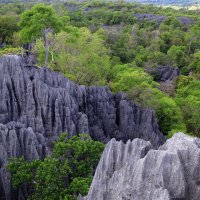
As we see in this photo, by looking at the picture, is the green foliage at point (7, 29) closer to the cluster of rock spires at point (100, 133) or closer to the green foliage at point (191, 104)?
the cluster of rock spires at point (100, 133)

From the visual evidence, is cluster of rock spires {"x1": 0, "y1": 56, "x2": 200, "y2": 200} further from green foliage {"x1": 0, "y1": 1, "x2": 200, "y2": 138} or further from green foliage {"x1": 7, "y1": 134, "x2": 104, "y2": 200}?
green foliage {"x1": 0, "y1": 1, "x2": 200, "y2": 138}

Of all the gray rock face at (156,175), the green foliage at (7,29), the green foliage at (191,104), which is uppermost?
the green foliage at (7,29)

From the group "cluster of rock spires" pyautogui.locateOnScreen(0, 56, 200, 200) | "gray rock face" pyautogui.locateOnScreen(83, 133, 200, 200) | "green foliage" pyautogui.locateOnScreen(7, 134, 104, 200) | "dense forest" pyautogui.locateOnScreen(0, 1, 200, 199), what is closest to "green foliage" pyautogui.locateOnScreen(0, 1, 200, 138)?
"dense forest" pyautogui.locateOnScreen(0, 1, 200, 199)

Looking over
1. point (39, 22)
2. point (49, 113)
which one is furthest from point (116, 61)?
point (49, 113)

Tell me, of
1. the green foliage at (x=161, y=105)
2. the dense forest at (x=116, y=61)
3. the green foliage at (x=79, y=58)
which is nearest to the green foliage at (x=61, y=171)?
the dense forest at (x=116, y=61)

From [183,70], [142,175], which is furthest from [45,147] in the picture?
[183,70]

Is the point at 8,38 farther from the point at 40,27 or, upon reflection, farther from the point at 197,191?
the point at 197,191
